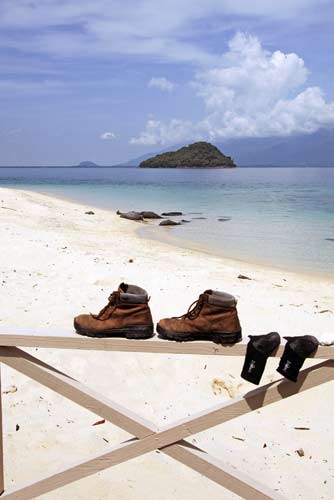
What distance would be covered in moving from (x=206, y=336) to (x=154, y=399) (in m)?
3.18

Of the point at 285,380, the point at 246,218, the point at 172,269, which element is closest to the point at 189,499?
the point at 285,380

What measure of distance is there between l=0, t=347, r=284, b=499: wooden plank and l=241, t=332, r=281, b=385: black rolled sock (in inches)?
19.9

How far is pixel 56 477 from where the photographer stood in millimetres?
2801

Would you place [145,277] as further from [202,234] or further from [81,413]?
[202,234]

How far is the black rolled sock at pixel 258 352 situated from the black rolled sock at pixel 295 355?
7cm

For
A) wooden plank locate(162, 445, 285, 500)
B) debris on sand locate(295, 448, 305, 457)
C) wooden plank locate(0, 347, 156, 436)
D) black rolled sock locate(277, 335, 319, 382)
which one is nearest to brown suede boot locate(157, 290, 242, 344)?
black rolled sock locate(277, 335, 319, 382)

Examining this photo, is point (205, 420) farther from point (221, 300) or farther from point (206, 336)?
point (221, 300)

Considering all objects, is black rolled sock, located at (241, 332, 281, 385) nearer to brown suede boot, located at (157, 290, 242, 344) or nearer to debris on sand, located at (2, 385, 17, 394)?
brown suede boot, located at (157, 290, 242, 344)

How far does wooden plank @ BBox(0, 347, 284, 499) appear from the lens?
2.65m

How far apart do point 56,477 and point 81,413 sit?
2428mm

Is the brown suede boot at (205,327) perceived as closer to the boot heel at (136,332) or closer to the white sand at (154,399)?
the boot heel at (136,332)

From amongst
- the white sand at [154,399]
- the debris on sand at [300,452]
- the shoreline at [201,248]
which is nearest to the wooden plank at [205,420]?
the white sand at [154,399]

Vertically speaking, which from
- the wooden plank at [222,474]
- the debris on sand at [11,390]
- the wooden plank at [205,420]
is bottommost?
the debris on sand at [11,390]

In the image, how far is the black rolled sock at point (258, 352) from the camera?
2.48m
